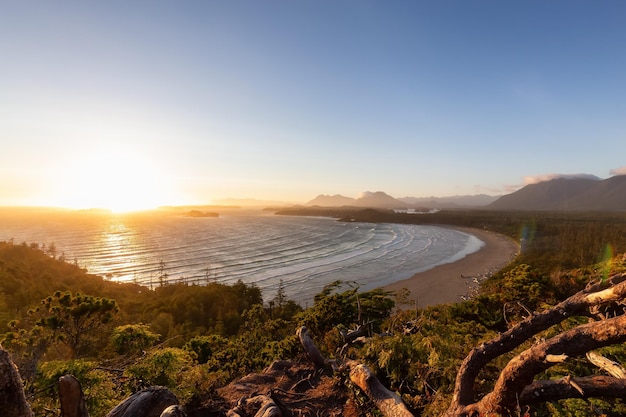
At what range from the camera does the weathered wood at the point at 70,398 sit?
373cm

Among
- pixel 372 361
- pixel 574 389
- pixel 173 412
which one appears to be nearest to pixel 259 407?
pixel 173 412

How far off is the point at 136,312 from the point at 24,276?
13134 millimetres

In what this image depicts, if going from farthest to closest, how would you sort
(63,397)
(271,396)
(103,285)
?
(103,285)
(271,396)
(63,397)

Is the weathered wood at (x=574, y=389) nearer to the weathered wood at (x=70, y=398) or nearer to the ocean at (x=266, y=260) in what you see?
the weathered wood at (x=70, y=398)

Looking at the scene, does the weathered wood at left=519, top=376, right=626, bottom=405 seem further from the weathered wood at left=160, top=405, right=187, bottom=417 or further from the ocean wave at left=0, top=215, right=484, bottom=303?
the ocean wave at left=0, top=215, right=484, bottom=303

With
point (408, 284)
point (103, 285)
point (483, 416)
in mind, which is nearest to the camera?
point (483, 416)

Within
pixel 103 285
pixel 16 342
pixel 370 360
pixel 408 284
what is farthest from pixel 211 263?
pixel 370 360

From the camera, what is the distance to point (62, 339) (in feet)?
30.8

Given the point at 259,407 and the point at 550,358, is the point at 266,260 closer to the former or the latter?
the point at 259,407

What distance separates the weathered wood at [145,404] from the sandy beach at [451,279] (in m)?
19.4

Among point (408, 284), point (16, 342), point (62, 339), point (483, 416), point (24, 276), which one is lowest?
point (408, 284)

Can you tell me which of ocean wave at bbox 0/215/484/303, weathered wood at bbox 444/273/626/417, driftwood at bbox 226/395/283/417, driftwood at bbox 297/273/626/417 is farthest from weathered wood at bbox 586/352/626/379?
ocean wave at bbox 0/215/484/303

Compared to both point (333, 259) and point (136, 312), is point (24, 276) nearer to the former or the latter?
point (136, 312)

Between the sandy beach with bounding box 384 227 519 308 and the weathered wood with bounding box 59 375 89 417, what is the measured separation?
20.7m
